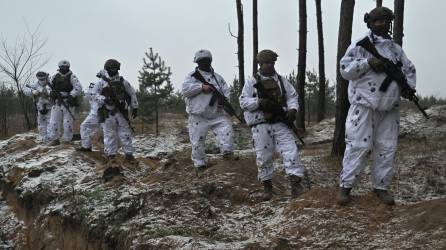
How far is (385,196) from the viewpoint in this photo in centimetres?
586

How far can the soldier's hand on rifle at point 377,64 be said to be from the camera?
18.3 ft

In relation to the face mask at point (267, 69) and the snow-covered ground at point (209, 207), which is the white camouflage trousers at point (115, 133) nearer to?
the snow-covered ground at point (209, 207)

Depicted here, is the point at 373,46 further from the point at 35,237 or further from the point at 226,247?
the point at 35,237

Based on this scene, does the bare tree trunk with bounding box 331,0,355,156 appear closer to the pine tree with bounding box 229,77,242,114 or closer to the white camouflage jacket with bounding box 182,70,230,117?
the white camouflage jacket with bounding box 182,70,230,117

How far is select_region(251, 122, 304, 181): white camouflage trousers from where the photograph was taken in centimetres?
688

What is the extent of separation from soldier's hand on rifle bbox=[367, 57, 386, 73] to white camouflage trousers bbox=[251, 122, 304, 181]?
1.75 metres

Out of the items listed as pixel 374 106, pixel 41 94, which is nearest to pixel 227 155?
pixel 374 106

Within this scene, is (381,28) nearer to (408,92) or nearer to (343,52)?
(408,92)

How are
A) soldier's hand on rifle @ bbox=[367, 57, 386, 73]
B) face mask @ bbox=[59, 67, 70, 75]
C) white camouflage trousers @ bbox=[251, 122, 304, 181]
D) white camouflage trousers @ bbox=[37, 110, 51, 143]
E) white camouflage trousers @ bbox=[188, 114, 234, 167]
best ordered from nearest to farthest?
soldier's hand on rifle @ bbox=[367, 57, 386, 73]
white camouflage trousers @ bbox=[251, 122, 304, 181]
white camouflage trousers @ bbox=[188, 114, 234, 167]
face mask @ bbox=[59, 67, 70, 75]
white camouflage trousers @ bbox=[37, 110, 51, 143]

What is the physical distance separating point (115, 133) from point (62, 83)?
292 centimetres

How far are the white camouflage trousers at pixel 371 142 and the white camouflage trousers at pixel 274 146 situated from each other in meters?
1.06

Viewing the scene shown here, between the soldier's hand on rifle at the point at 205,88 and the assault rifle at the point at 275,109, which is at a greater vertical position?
the soldier's hand on rifle at the point at 205,88

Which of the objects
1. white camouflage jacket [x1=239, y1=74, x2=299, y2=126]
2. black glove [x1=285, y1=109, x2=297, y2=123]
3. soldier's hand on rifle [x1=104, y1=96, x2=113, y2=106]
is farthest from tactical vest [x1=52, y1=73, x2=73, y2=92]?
black glove [x1=285, y1=109, x2=297, y2=123]

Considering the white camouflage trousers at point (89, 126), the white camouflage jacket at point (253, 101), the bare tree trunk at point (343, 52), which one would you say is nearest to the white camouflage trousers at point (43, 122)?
the white camouflage trousers at point (89, 126)
